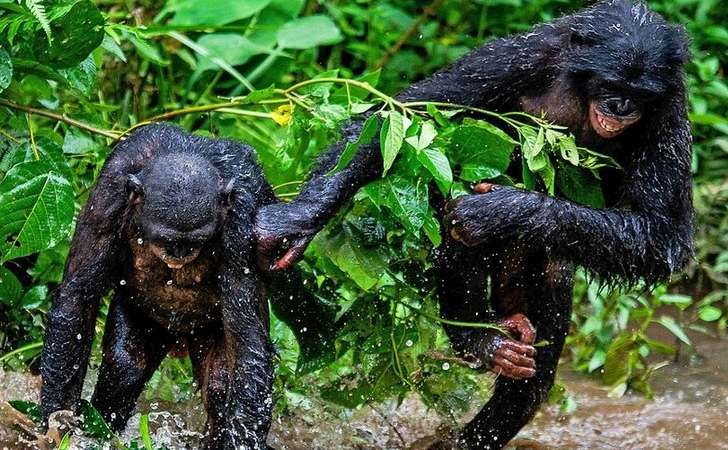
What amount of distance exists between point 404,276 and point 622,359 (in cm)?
254

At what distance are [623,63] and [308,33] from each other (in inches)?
206

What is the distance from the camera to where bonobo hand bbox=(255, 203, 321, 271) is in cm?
693

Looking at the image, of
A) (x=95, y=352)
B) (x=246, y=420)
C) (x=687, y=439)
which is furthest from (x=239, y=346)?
(x=687, y=439)

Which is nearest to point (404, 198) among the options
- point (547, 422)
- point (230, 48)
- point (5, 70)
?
point (5, 70)

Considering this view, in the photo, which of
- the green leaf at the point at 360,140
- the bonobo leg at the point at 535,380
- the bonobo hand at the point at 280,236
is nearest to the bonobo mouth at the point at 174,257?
the bonobo hand at the point at 280,236

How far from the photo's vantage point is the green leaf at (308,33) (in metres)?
11.9

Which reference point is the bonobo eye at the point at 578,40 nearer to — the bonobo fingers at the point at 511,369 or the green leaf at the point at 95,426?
the bonobo fingers at the point at 511,369

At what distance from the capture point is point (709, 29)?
41.7 feet

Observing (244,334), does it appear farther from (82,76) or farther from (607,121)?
(607,121)

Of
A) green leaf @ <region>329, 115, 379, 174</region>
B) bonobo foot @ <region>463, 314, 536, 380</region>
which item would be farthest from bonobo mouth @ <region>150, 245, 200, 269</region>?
bonobo foot @ <region>463, 314, 536, 380</region>

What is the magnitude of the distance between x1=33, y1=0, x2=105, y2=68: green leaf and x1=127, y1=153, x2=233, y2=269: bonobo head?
1211 millimetres

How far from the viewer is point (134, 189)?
668 cm

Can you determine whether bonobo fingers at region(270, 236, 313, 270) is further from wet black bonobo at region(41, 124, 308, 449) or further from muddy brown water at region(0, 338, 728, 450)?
muddy brown water at region(0, 338, 728, 450)

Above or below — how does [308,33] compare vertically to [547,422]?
above
